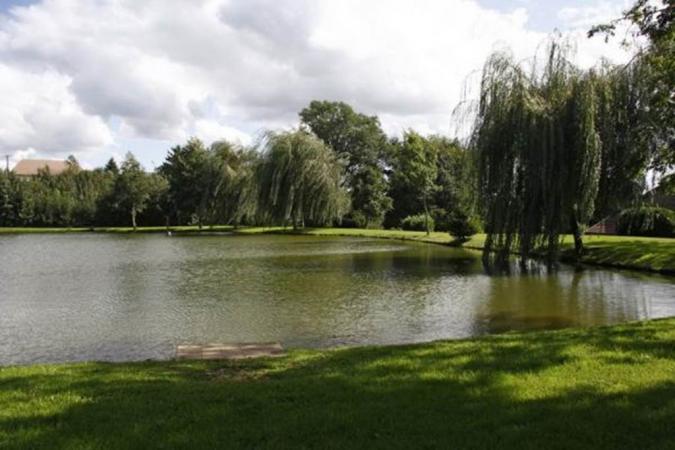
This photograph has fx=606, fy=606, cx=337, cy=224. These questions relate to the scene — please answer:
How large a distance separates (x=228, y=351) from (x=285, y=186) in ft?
116

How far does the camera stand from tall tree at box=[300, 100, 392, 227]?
54000 mm

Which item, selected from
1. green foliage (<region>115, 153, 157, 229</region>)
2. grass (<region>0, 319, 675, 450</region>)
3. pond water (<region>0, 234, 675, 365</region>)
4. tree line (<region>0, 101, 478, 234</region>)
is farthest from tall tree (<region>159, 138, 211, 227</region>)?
grass (<region>0, 319, 675, 450</region>)

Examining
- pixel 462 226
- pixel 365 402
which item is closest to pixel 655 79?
pixel 365 402

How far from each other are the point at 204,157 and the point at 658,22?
56400 millimetres

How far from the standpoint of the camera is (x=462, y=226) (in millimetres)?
34312

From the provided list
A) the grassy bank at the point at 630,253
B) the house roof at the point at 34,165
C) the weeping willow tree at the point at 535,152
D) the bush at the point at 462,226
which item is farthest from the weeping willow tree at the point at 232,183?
the house roof at the point at 34,165

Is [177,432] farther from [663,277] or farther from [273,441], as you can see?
[663,277]

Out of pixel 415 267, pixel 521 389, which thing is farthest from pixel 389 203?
pixel 521 389

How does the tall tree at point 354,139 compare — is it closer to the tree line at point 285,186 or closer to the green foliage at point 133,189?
the tree line at point 285,186

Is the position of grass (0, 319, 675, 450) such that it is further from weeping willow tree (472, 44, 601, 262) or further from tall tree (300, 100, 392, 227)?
tall tree (300, 100, 392, 227)

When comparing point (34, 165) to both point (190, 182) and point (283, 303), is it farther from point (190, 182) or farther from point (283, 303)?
point (283, 303)

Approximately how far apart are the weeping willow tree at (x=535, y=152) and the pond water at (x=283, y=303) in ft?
5.76

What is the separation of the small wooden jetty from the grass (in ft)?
4.28

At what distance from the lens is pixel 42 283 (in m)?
19.1
